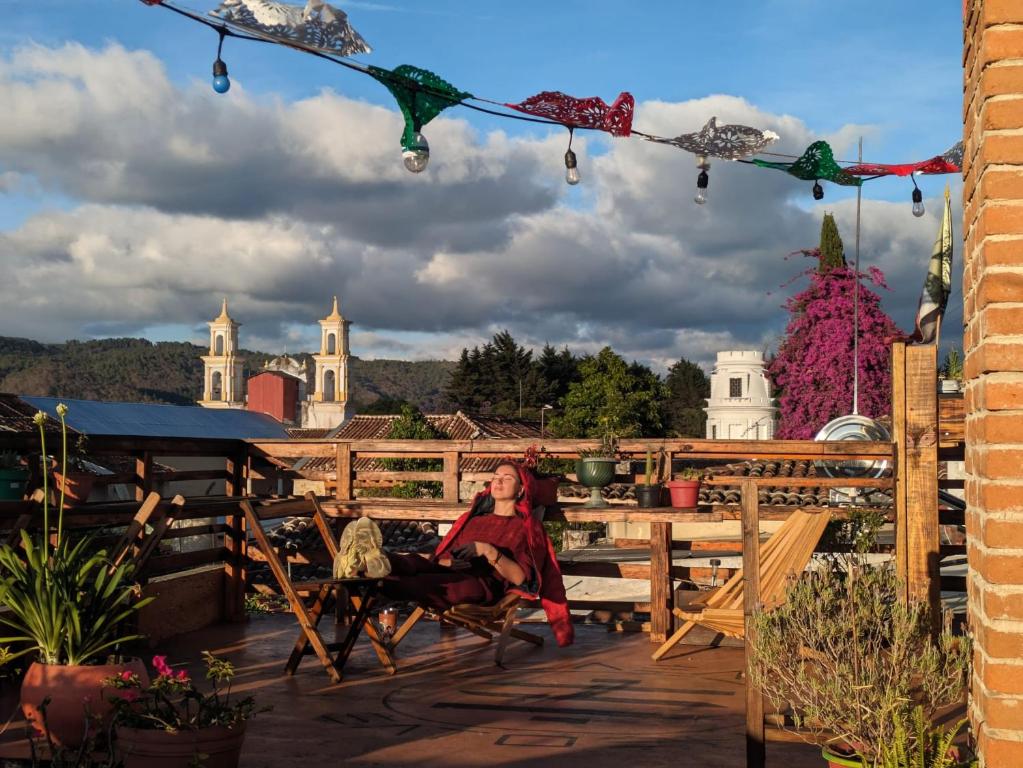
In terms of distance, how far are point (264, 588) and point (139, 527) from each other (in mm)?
2905

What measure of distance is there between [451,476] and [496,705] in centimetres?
218

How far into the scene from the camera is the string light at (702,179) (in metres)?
7.10

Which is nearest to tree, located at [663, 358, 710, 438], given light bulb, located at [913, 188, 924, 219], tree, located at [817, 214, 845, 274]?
tree, located at [817, 214, 845, 274]

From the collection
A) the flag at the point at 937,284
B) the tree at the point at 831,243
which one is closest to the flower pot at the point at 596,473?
the flag at the point at 937,284

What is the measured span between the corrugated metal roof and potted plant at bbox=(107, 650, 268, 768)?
30.9 m

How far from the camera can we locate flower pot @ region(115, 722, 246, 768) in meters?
3.21

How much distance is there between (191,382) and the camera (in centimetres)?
10112

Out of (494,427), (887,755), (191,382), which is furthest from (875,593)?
(191,382)

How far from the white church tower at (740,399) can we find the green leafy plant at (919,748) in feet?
165

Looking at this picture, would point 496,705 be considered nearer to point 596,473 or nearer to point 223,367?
point 596,473

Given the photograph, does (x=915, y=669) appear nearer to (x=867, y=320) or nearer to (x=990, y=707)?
(x=990, y=707)

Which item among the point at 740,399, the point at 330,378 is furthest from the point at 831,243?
the point at 330,378

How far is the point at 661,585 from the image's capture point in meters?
6.71

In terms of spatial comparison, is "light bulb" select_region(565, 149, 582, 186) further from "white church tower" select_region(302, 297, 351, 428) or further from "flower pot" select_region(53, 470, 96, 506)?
"white church tower" select_region(302, 297, 351, 428)
